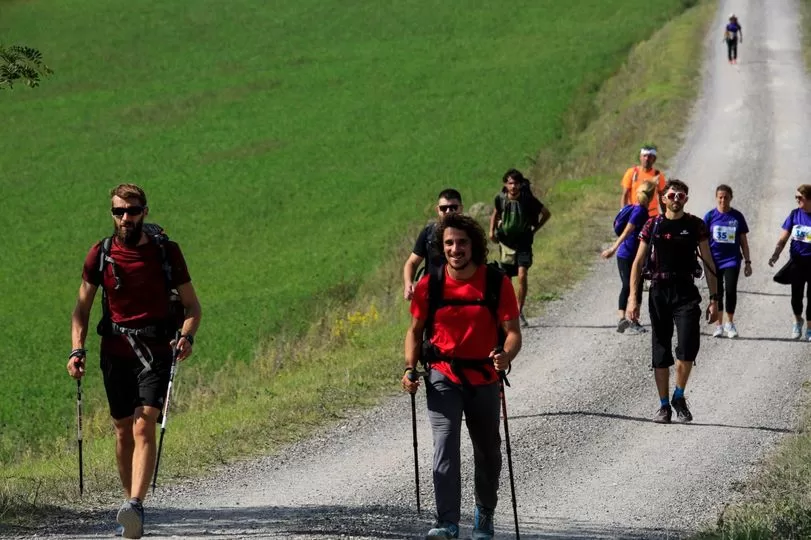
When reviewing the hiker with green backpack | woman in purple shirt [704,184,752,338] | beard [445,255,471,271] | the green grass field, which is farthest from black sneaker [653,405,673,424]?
the green grass field

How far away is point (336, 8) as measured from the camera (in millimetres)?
69312

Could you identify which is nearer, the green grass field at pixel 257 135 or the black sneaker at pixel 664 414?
the black sneaker at pixel 664 414

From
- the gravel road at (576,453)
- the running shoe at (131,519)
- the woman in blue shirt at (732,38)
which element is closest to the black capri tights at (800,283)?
the gravel road at (576,453)

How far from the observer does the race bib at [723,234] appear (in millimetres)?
15103

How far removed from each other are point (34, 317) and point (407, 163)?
16.1 m

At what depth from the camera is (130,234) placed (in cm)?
803

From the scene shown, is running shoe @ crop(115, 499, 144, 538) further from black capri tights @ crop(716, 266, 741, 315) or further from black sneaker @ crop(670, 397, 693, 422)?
black capri tights @ crop(716, 266, 741, 315)

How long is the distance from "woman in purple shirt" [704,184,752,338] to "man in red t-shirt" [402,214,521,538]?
25.9 feet

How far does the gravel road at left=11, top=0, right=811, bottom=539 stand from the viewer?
8758 millimetres

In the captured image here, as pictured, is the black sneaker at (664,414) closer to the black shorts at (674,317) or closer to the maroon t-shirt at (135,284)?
the black shorts at (674,317)

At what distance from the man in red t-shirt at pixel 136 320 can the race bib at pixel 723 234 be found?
860 cm

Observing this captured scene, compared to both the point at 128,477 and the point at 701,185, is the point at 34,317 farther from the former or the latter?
the point at 128,477

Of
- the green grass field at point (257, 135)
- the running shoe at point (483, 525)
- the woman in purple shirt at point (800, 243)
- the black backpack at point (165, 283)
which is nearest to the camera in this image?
the running shoe at point (483, 525)

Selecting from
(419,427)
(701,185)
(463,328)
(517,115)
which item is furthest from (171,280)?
(517,115)
